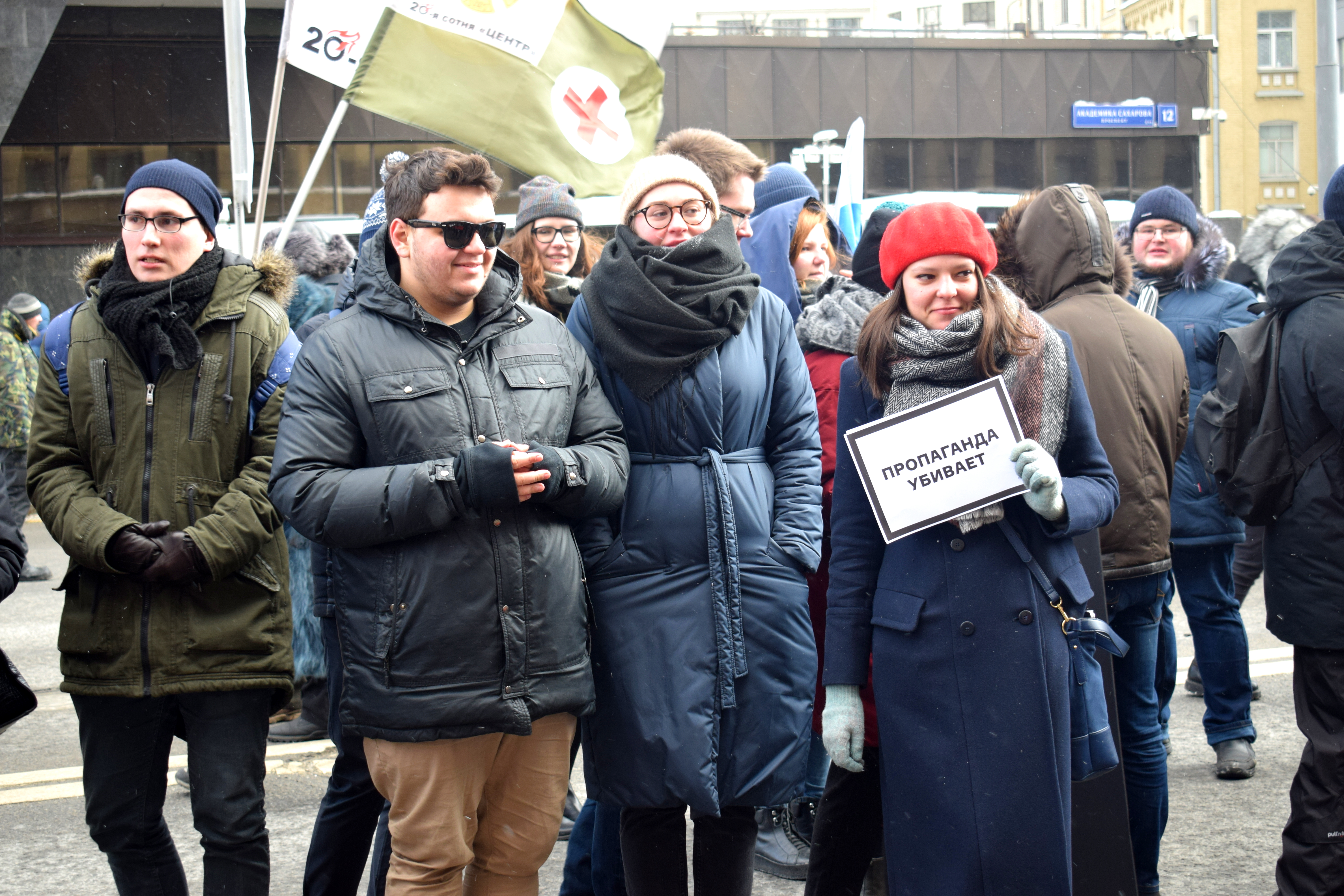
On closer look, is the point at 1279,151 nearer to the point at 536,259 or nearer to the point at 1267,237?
the point at 1267,237

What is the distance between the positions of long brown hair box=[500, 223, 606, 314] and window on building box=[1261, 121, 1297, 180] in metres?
42.4

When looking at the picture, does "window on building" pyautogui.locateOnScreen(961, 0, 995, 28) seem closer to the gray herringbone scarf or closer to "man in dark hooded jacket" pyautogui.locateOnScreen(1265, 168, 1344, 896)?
"man in dark hooded jacket" pyautogui.locateOnScreen(1265, 168, 1344, 896)

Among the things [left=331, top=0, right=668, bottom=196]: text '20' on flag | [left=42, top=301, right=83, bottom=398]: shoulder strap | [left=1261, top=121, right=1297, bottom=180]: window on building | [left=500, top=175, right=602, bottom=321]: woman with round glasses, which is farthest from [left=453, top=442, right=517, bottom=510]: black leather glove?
[left=1261, top=121, right=1297, bottom=180]: window on building

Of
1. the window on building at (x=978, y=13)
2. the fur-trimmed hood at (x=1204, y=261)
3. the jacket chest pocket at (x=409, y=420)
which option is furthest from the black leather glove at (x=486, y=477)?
the window on building at (x=978, y=13)

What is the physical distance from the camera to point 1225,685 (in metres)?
5.00

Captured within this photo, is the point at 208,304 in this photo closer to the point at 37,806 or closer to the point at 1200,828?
the point at 37,806

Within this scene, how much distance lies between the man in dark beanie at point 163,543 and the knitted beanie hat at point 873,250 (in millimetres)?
1811

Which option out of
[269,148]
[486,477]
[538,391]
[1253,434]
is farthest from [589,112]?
[486,477]

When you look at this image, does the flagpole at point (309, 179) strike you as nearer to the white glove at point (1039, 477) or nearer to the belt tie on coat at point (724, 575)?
the belt tie on coat at point (724, 575)

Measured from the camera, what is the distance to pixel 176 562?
3.12 m

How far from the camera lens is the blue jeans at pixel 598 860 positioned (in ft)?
11.8

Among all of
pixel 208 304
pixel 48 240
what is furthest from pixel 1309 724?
pixel 48 240

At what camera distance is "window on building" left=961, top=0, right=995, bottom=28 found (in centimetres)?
5581

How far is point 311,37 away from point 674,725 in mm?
4768
